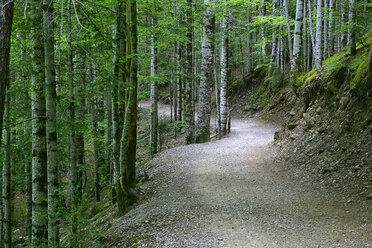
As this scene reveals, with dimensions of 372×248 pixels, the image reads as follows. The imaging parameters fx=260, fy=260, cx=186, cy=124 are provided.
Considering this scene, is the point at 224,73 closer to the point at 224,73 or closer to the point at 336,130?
the point at 224,73

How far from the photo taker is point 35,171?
18.8ft

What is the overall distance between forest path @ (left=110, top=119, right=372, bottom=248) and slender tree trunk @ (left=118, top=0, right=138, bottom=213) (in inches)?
18.3

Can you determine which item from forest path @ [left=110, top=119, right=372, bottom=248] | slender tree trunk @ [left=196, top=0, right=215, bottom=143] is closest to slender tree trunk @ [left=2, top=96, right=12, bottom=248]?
forest path @ [left=110, top=119, right=372, bottom=248]

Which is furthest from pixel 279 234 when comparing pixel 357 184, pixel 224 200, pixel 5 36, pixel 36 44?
pixel 36 44

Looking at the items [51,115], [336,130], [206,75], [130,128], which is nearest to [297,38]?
[206,75]

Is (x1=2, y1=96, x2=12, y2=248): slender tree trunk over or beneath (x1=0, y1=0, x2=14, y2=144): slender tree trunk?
beneath

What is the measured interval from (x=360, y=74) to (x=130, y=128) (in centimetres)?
642

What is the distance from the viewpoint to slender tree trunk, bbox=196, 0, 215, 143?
39.9 feet

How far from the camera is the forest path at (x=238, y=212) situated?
433 centimetres

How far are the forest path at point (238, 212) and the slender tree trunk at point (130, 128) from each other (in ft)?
1.52

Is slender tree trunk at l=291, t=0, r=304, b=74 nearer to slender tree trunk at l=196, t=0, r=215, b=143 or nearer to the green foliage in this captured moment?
slender tree trunk at l=196, t=0, r=215, b=143

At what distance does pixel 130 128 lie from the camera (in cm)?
670

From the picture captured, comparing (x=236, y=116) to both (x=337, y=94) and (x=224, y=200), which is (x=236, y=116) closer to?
(x=337, y=94)

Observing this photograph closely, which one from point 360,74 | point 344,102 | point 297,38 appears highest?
point 297,38
